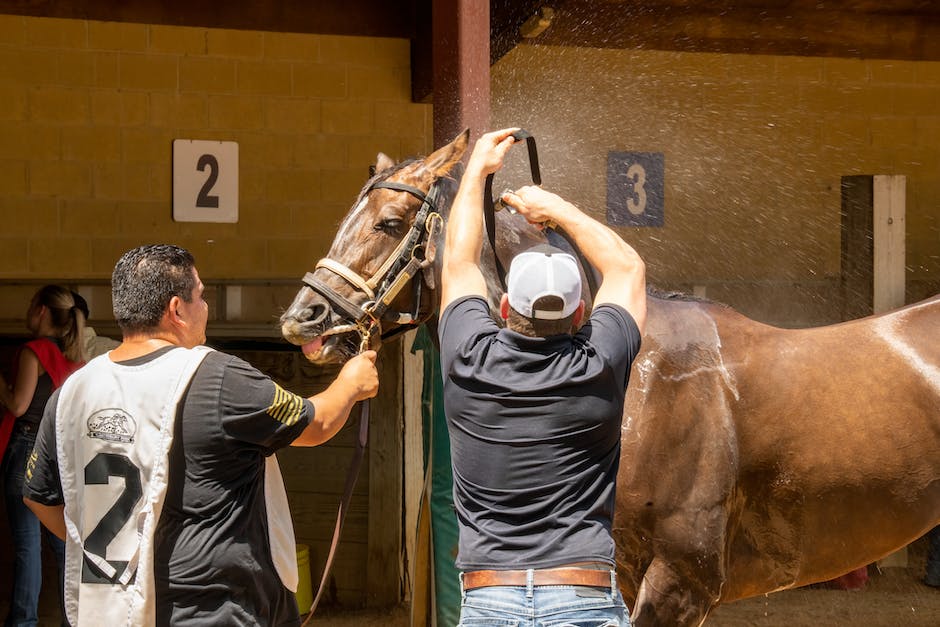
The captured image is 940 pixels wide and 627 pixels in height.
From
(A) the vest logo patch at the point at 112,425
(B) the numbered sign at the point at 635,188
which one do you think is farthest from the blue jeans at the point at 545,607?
(B) the numbered sign at the point at 635,188

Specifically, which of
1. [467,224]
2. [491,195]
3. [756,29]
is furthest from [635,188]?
[467,224]

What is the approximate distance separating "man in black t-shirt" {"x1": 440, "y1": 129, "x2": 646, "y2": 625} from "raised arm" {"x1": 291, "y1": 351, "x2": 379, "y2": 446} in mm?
397

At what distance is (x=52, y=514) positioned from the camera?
2.74 m

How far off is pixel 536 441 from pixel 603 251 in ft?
1.86

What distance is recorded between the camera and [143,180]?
688 centimetres

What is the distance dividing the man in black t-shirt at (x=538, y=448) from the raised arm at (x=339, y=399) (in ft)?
1.30

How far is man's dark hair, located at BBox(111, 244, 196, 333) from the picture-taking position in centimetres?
262

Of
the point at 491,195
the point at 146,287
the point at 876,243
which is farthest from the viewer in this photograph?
the point at 876,243

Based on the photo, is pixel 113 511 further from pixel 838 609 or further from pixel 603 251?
pixel 838 609

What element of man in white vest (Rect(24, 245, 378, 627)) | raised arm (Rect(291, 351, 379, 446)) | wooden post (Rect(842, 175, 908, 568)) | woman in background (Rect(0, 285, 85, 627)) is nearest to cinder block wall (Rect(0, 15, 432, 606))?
woman in background (Rect(0, 285, 85, 627))

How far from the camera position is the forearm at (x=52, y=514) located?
273 centimetres

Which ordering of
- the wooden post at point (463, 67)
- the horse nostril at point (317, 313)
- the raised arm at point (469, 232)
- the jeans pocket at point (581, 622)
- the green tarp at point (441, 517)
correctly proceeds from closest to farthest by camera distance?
the jeans pocket at point (581, 622)
the raised arm at point (469, 232)
the horse nostril at point (317, 313)
the wooden post at point (463, 67)
the green tarp at point (441, 517)

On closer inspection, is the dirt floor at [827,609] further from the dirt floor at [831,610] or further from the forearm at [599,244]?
the forearm at [599,244]

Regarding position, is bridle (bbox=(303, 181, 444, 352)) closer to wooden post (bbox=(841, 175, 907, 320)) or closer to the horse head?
the horse head
